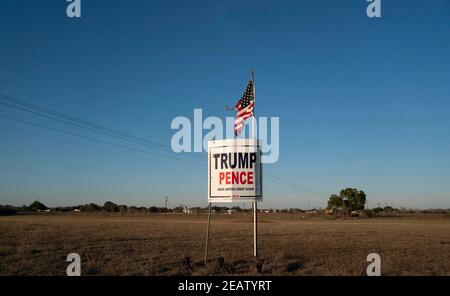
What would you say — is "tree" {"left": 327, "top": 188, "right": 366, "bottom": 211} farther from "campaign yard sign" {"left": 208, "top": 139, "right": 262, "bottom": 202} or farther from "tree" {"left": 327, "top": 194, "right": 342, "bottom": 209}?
"campaign yard sign" {"left": 208, "top": 139, "right": 262, "bottom": 202}

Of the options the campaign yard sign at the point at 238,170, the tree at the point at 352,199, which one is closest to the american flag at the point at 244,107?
the campaign yard sign at the point at 238,170

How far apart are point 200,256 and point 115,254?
155 inches

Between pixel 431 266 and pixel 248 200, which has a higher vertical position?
pixel 248 200

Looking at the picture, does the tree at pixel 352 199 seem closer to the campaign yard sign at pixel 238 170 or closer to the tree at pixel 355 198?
the tree at pixel 355 198

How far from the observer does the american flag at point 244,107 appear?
17531mm

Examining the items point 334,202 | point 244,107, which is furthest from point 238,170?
point 334,202

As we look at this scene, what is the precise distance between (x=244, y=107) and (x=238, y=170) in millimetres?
2726

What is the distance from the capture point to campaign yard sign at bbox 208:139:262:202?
16219 millimetres

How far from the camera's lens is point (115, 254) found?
2069 centimetres

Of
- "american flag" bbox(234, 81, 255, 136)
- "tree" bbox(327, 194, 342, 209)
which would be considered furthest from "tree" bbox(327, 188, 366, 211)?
"american flag" bbox(234, 81, 255, 136)

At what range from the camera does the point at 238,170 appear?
16375 millimetres

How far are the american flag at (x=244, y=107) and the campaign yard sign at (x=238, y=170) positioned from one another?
1407mm
